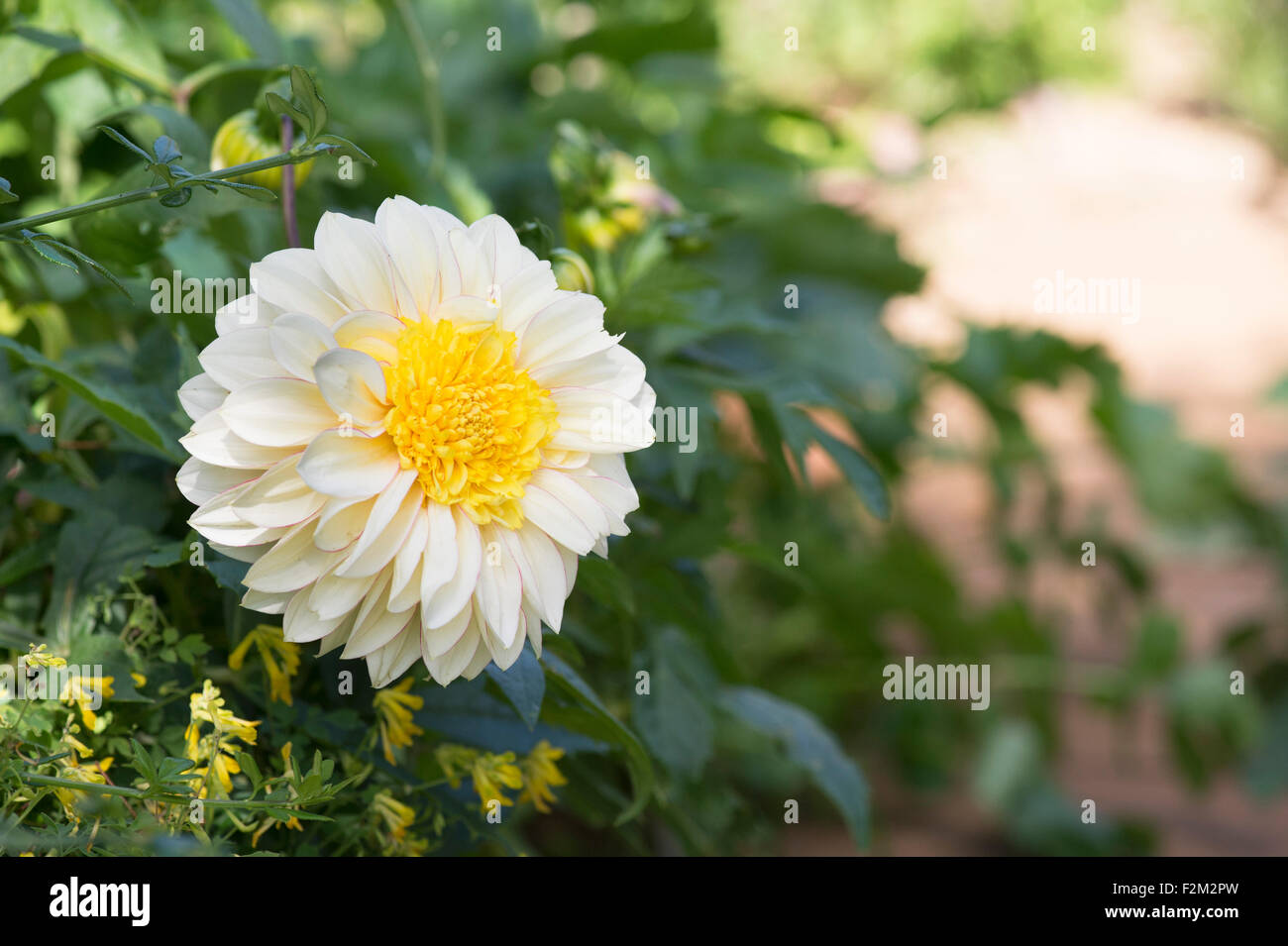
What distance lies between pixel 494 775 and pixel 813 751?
10.2 inches

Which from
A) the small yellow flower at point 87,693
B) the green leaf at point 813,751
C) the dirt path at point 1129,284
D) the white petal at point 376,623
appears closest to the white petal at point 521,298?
the white petal at point 376,623

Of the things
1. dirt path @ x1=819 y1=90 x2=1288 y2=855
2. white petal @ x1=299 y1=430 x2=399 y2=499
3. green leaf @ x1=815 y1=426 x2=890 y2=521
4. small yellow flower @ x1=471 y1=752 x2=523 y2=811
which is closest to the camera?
white petal @ x1=299 y1=430 x2=399 y2=499

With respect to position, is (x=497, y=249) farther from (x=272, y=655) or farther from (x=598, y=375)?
(x=272, y=655)

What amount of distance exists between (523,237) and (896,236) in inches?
29.4

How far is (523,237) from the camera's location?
52 centimetres

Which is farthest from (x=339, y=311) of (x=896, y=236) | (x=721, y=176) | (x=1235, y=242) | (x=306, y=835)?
(x=1235, y=242)

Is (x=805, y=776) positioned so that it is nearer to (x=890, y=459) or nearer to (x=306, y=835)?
(x=890, y=459)

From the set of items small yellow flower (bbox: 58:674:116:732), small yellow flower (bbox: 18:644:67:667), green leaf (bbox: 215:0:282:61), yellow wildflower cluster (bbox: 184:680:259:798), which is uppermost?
green leaf (bbox: 215:0:282:61)

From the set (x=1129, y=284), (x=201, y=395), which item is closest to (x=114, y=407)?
(x=201, y=395)

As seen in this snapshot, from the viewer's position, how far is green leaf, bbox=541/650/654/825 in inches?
18.9

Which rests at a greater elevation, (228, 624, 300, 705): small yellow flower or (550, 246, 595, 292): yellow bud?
(550, 246, 595, 292): yellow bud

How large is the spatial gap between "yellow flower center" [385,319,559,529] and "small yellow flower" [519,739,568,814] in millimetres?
146

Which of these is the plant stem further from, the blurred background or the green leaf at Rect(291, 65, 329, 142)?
the blurred background

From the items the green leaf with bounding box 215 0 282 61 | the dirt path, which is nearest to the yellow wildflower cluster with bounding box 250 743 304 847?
the green leaf with bounding box 215 0 282 61
